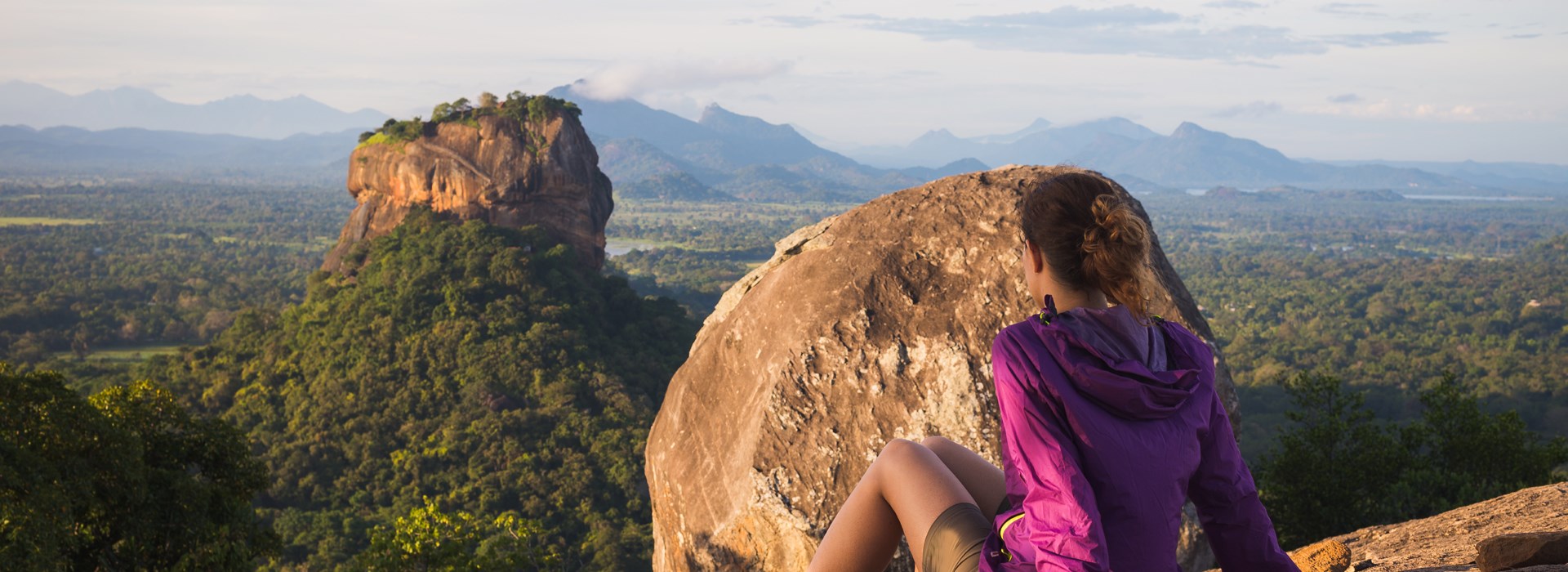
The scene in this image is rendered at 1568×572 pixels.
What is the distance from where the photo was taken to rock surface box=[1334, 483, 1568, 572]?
525 centimetres

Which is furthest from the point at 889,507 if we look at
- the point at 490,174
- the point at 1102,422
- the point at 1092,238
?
the point at 490,174

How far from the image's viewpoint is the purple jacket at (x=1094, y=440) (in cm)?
271

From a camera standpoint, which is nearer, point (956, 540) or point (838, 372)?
point (956, 540)

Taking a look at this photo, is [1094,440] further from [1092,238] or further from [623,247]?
[623,247]

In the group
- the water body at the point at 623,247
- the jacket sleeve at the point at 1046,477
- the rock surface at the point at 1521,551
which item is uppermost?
the jacket sleeve at the point at 1046,477

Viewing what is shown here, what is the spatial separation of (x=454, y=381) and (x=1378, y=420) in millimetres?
33778

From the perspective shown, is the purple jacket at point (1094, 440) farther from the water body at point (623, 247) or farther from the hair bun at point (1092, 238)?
the water body at point (623, 247)

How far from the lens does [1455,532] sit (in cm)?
597

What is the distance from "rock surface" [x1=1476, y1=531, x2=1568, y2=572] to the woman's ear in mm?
2924

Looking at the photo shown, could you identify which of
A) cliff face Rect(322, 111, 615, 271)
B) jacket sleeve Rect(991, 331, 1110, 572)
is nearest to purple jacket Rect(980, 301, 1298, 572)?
jacket sleeve Rect(991, 331, 1110, 572)

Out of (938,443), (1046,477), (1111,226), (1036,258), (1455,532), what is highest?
(1111,226)

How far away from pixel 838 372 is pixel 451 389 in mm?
25769

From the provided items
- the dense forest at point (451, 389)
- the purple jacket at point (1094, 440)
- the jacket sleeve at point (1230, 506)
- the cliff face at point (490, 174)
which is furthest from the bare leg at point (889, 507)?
the cliff face at point (490, 174)

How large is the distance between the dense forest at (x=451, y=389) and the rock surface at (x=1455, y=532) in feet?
54.6
